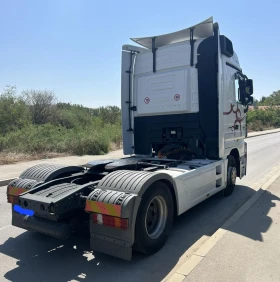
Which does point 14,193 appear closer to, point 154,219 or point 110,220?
point 110,220

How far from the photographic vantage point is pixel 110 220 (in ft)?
11.1

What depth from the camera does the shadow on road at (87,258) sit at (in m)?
3.32

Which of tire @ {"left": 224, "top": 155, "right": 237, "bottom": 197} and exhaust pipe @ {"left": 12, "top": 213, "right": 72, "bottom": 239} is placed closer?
exhaust pipe @ {"left": 12, "top": 213, "right": 72, "bottom": 239}

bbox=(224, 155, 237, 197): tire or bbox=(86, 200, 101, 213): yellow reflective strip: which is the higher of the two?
bbox=(86, 200, 101, 213): yellow reflective strip

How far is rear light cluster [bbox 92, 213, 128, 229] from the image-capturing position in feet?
10.8

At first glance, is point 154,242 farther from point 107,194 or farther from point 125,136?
point 125,136

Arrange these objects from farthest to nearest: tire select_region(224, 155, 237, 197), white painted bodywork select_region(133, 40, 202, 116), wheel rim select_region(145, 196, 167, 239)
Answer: tire select_region(224, 155, 237, 197) → white painted bodywork select_region(133, 40, 202, 116) → wheel rim select_region(145, 196, 167, 239)

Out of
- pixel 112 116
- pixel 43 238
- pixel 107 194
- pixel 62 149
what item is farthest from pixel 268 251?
pixel 112 116

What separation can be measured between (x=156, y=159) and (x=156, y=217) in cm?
195

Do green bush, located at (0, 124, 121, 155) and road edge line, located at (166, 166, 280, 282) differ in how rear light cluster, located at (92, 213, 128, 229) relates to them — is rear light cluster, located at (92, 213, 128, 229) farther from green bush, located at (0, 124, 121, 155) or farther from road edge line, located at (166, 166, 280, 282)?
green bush, located at (0, 124, 121, 155)

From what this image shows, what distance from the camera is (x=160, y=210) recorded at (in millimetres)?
4129

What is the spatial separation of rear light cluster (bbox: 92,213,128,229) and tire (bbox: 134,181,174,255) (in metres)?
0.27

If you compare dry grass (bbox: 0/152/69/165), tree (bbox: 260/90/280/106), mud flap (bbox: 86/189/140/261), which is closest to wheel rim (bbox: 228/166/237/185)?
mud flap (bbox: 86/189/140/261)

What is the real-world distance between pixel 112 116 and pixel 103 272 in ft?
113
